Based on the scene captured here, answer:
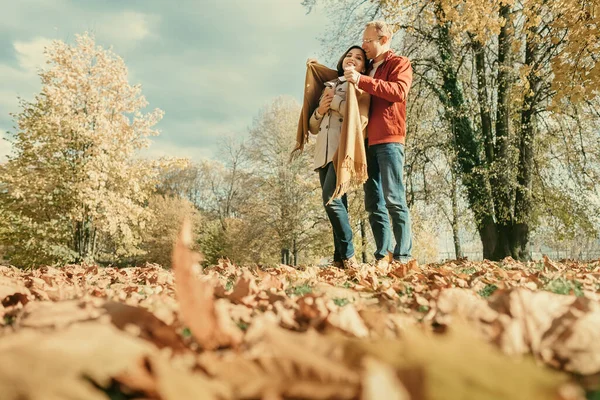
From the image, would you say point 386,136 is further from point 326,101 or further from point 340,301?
point 340,301

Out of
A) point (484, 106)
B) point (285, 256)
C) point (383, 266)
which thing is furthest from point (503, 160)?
point (285, 256)

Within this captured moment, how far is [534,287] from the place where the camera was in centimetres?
183

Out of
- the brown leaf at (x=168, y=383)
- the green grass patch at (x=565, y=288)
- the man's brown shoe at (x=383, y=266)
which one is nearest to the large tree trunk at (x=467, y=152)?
the man's brown shoe at (x=383, y=266)

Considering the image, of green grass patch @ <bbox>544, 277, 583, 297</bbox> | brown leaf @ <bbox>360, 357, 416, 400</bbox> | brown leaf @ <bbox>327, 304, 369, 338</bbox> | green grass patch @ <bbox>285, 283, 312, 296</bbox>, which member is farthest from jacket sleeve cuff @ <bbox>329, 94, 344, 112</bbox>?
brown leaf @ <bbox>360, 357, 416, 400</bbox>

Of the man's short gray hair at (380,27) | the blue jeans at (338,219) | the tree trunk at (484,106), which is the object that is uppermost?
the tree trunk at (484,106)

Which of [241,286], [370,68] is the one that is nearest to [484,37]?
[370,68]

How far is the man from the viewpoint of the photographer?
3.85m

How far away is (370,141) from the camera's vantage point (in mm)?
4098

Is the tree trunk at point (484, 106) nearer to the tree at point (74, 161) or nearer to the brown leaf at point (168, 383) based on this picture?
the brown leaf at point (168, 383)

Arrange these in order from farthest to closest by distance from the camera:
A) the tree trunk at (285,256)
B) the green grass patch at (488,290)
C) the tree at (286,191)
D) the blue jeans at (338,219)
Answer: the tree trunk at (285,256) < the tree at (286,191) < the blue jeans at (338,219) < the green grass patch at (488,290)

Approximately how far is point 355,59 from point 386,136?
90cm

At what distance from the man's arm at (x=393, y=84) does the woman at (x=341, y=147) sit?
196 millimetres

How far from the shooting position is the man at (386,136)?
152 inches

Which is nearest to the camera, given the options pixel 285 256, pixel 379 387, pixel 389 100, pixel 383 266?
pixel 379 387
